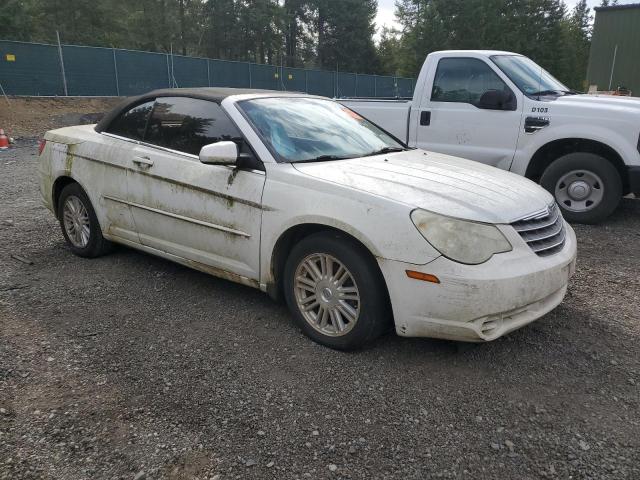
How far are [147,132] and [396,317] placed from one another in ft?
8.79

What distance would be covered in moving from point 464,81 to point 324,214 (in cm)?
443

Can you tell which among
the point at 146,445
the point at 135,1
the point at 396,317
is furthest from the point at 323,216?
the point at 135,1

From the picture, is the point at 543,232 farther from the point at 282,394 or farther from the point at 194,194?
the point at 194,194

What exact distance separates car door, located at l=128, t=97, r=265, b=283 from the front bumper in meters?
1.11

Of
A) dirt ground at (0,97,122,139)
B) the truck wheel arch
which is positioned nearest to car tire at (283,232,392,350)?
the truck wheel arch

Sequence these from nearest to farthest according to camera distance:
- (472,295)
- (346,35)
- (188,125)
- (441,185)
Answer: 1. (472,295)
2. (441,185)
3. (188,125)
4. (346,35)

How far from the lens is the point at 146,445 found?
8.00ft

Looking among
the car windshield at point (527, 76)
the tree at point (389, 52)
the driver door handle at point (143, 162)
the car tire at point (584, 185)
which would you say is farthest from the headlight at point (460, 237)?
the tree at point (389, 52)

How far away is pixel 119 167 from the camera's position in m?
4.38

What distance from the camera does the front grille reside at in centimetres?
308

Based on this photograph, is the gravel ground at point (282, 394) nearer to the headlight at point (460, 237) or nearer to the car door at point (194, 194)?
the car door at point (194, 194)

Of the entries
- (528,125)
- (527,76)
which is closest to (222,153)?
(528,125)

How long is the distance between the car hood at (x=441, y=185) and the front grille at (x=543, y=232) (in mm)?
50

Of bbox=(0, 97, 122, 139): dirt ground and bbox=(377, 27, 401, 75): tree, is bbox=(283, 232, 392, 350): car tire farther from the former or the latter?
bbox=(377, 27, 401, 75): tree
